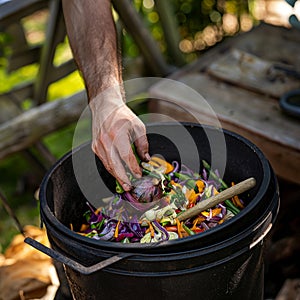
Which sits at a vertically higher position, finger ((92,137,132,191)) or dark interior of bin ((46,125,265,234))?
finger ((92,137,132,191))

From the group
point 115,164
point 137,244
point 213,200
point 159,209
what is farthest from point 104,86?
point 137,244

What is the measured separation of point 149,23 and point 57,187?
2.68 metres

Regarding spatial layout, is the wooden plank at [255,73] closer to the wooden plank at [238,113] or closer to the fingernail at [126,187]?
the wooden plank at [238,113]

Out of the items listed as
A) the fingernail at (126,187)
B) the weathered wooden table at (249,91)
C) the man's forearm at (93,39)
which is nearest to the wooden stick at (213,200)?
the fingernail at (126,187)

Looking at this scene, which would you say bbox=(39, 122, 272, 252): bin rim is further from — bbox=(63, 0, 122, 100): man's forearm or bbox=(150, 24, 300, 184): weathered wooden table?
bbox=(150, 24, 300, 184): weathered wooden table

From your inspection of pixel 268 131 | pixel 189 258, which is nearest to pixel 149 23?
pixel 268 131

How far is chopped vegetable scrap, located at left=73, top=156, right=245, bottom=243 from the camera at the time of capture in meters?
2.13

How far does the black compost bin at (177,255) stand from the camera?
186 cm

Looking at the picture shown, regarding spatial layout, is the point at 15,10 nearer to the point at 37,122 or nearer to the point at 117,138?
the point at 37,122

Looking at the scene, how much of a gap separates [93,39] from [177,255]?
115 centimetres

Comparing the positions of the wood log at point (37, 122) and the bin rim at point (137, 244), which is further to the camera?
the wood log at point (37, 122)

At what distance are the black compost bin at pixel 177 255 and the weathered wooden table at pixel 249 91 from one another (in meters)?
0.79

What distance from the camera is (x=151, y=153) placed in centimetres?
265

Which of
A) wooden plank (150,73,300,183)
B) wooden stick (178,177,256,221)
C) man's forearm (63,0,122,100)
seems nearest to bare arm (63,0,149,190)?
man's forearm (63,0,122,100)
